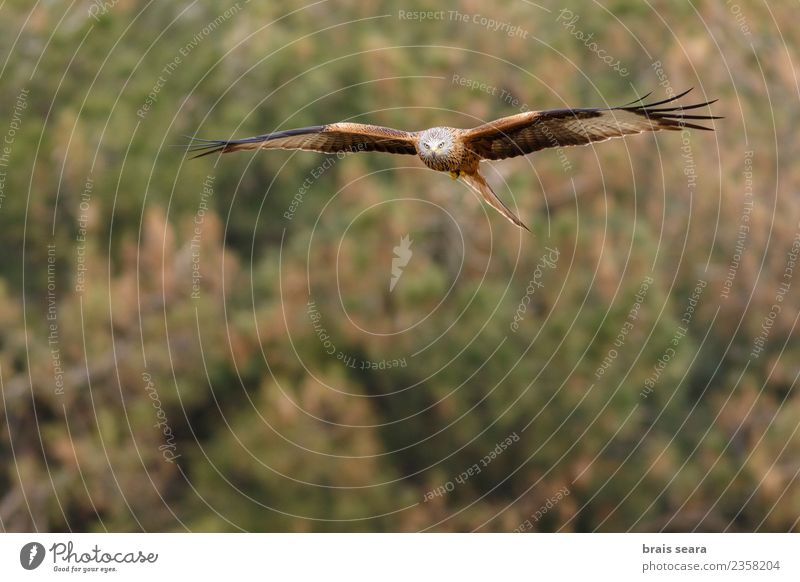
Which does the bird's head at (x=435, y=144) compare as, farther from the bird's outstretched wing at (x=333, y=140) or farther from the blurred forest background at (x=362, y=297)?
the blurred forest background at (x=362, y=297)

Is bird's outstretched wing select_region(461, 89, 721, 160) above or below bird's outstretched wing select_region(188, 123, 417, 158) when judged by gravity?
below

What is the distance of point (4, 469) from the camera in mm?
21875

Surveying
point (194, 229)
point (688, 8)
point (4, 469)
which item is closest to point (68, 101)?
point (194, 229)

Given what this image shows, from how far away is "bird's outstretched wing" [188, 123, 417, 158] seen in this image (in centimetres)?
1098

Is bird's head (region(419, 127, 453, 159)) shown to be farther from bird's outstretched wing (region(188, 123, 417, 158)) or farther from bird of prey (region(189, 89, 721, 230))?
bird's outstretched wing (region(188, 123, 417, 158))

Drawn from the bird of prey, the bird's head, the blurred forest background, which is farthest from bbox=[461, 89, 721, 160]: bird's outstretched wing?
the blurred forest background

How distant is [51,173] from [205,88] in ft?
9.36

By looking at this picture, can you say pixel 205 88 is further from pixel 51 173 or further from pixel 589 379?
pixel 589 379

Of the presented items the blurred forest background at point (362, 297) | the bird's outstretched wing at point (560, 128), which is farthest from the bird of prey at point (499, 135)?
the blurred forest background at point (362, 297)
